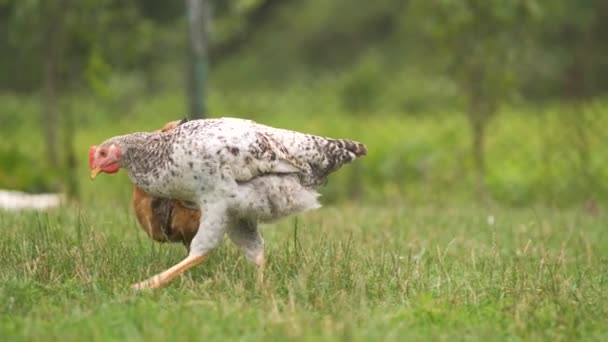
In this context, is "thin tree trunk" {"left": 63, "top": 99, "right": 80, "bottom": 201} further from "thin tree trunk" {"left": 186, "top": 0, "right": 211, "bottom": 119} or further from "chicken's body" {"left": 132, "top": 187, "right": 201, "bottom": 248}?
"chicken's body" {"left": 132, "top": 187, "right": 201, "bottom": 248}

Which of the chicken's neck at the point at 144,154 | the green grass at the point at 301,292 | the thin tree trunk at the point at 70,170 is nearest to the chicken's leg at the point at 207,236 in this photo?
the green grass at the point at 301,292

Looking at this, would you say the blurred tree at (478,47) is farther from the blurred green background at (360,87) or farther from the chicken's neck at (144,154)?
the chicken's neck at (144,154)

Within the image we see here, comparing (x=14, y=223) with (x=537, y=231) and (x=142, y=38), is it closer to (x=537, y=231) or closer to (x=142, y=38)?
(x=537, y=231)

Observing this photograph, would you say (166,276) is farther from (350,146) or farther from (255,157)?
(350,146)

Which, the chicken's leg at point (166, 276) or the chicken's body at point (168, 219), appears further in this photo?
the chicken's body at point (168, 219)

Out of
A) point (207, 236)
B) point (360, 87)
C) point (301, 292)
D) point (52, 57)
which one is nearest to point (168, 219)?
point (207, 236)

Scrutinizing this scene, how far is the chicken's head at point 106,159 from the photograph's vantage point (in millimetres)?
5328

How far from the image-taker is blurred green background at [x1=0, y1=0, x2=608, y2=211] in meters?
11.1

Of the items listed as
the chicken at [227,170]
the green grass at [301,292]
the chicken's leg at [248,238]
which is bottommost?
the green grass at [301,292]

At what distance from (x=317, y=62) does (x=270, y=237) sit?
13391mm

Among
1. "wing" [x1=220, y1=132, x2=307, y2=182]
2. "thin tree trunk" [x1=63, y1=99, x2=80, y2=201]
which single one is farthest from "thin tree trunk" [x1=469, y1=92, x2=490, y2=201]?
"wing" [x1=220, y1=132, x2=307, y2=182]

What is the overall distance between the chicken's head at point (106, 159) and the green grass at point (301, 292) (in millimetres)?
409

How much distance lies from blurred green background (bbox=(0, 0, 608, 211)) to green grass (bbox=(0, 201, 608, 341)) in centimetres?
378

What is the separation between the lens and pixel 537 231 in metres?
7.64
